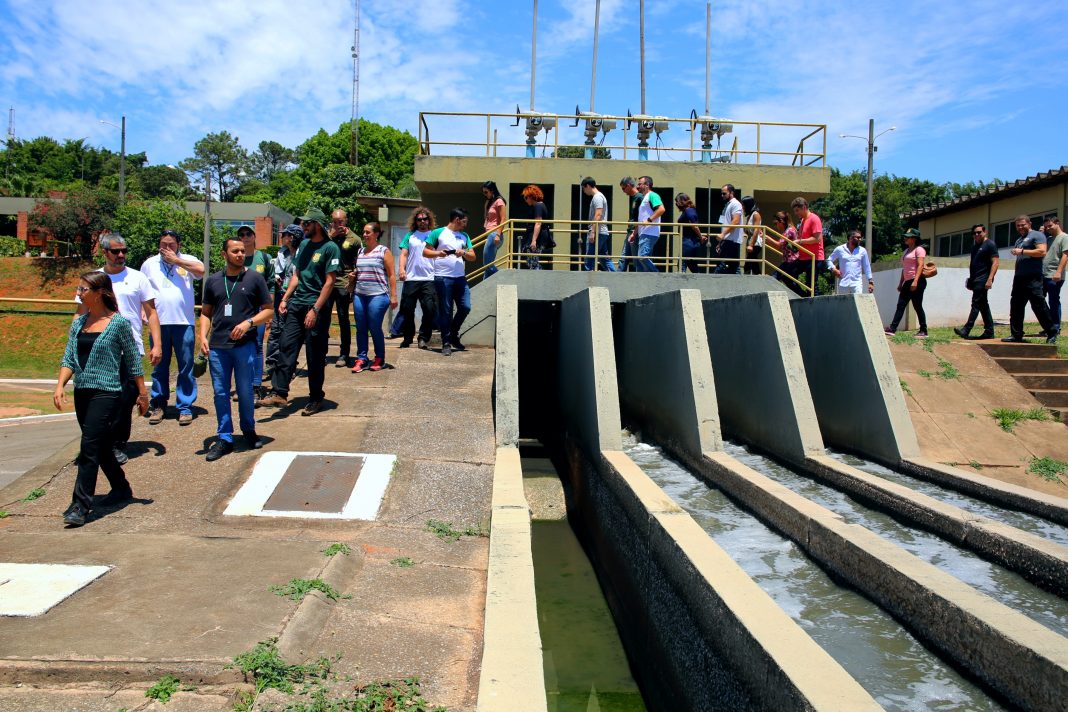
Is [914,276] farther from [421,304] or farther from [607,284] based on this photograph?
[421,304]

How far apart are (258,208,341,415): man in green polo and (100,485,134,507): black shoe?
218cm

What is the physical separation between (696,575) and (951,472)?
3.64 metres

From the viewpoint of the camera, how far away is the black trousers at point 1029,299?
11125 millimetres

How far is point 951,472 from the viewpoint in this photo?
704cm

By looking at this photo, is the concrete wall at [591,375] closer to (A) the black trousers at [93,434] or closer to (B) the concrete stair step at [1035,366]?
(A) the black trousers at [93,434]

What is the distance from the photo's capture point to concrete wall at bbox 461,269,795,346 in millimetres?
13094

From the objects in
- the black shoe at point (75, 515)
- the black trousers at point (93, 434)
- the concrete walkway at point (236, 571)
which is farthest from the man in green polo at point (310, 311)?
the black shoe at point (75, 515)

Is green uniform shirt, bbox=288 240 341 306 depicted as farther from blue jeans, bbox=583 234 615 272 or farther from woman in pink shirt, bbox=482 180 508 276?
blue jeans, bbox=583 234 615 272

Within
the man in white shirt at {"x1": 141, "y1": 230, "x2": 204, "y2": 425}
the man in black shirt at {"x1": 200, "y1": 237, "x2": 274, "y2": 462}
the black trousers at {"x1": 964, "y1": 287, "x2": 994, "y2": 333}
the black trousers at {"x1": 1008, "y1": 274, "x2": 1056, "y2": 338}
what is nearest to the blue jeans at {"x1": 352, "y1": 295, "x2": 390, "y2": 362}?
the man in white shirt at {"x1": 141, "y1": 230, "x2": 204, "y2": 425}

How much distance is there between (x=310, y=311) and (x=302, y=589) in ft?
13.0

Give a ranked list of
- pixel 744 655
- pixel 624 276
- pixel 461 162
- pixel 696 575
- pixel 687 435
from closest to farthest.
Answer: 1. pixel 744 655
2. pixel 696 575
3. pixel 687 435
4. pixel 624 276
5. pixel 461 162

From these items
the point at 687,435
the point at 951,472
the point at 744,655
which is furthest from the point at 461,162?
the point at 744,655

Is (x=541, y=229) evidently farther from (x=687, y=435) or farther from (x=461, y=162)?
(x=687, y=435)

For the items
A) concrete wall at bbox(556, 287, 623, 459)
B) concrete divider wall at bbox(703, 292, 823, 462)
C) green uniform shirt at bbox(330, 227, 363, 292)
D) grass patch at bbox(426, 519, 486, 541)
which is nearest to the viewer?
grass patch at bbox(426, 519, 486, 541)
